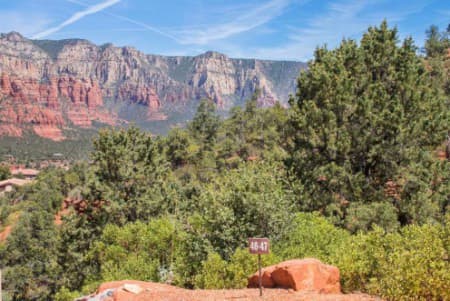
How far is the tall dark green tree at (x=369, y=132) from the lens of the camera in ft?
68.8

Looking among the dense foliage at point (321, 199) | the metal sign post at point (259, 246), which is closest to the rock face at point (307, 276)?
the dense foliage at point (321, 199)

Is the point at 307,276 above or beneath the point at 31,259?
above

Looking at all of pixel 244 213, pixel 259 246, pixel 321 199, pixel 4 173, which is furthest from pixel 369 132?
pixel 4 173

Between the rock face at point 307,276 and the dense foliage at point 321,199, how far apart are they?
28.6 inches

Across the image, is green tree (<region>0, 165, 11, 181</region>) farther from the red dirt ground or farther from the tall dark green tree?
the red dirt ground

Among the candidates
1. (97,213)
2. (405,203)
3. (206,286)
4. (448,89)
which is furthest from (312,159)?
(448,89)

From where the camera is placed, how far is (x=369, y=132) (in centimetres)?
2148

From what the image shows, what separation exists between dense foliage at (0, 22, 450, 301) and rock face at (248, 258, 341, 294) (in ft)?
2.38

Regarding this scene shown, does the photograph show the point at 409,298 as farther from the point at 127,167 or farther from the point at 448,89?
the point at 448,89

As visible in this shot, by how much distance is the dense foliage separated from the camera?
39.1ft

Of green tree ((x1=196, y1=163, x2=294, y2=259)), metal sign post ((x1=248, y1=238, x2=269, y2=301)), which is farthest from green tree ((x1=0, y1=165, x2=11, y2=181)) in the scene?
metal sign post ((x1=248, y1=238, x2=269, y2=301))

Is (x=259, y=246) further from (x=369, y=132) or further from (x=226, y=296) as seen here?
(x=369, y=132)

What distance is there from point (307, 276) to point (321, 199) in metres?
10.9

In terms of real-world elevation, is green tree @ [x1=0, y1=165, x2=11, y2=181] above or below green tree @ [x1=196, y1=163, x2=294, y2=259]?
below
